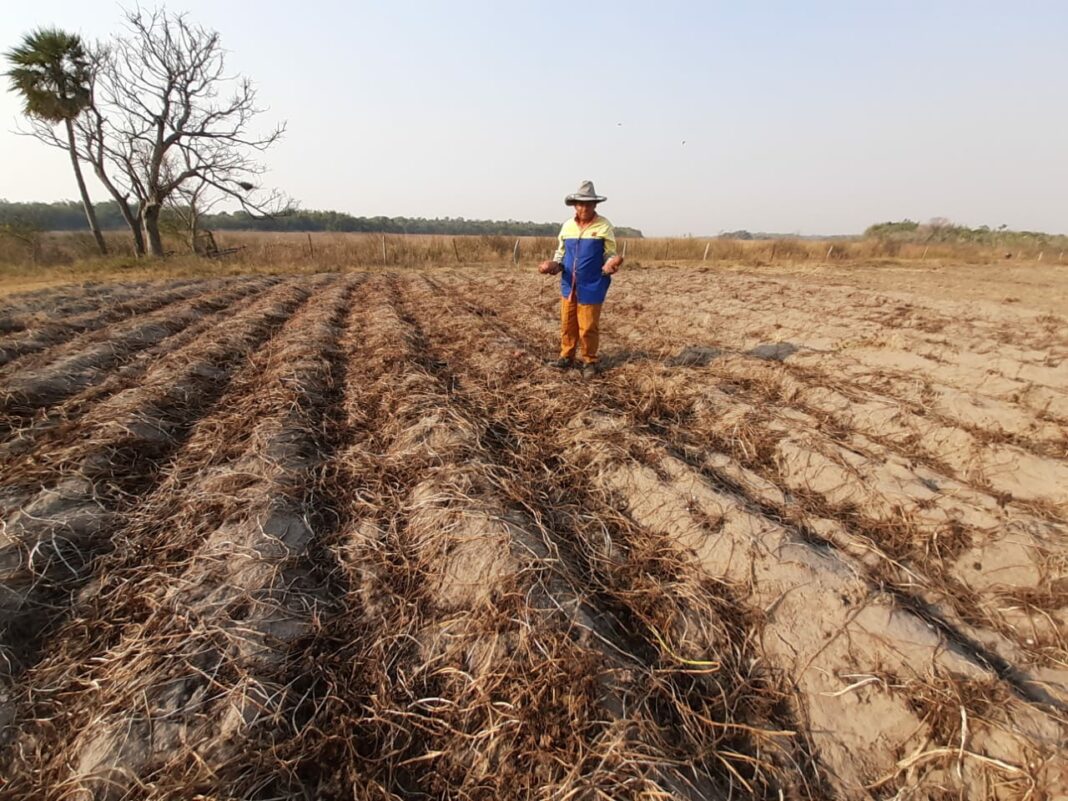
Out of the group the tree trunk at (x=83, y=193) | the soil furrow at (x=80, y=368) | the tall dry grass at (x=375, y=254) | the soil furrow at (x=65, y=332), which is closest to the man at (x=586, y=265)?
the soil furrow at (x=80, y=368)

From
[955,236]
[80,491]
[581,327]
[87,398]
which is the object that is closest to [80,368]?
[87,398]

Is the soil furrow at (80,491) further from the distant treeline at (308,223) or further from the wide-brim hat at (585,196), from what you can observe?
the distant treeline at (308,223)

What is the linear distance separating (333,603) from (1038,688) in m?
2.83

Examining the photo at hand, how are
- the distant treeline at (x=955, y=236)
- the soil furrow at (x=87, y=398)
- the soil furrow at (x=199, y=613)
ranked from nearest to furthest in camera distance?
the soil furrow at (x=199, y=613), the soil furrow at (x=87, y=398), the distant treeline at (x=955, y=236)

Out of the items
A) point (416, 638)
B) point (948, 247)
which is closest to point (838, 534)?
point (416, 638)

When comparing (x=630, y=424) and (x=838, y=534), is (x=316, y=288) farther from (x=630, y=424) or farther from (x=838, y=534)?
(x=838, y=534)

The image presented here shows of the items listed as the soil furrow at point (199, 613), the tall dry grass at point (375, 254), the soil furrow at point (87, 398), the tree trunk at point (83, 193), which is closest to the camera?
the soil furrow at point (199, 613)

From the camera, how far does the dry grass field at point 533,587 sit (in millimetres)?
1490

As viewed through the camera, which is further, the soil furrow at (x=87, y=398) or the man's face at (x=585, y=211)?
the man's face at (x=585, y=211)

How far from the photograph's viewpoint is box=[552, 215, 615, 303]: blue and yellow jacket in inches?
182

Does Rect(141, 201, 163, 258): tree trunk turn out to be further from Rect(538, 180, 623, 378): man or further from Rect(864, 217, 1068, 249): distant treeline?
Rect(864, 217, 1068, 249): distant treeline

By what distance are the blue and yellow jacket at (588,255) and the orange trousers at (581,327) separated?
0.12 m

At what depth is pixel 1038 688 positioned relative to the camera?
1.73m

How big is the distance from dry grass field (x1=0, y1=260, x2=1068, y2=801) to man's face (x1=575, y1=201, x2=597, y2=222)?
69.4 inches
